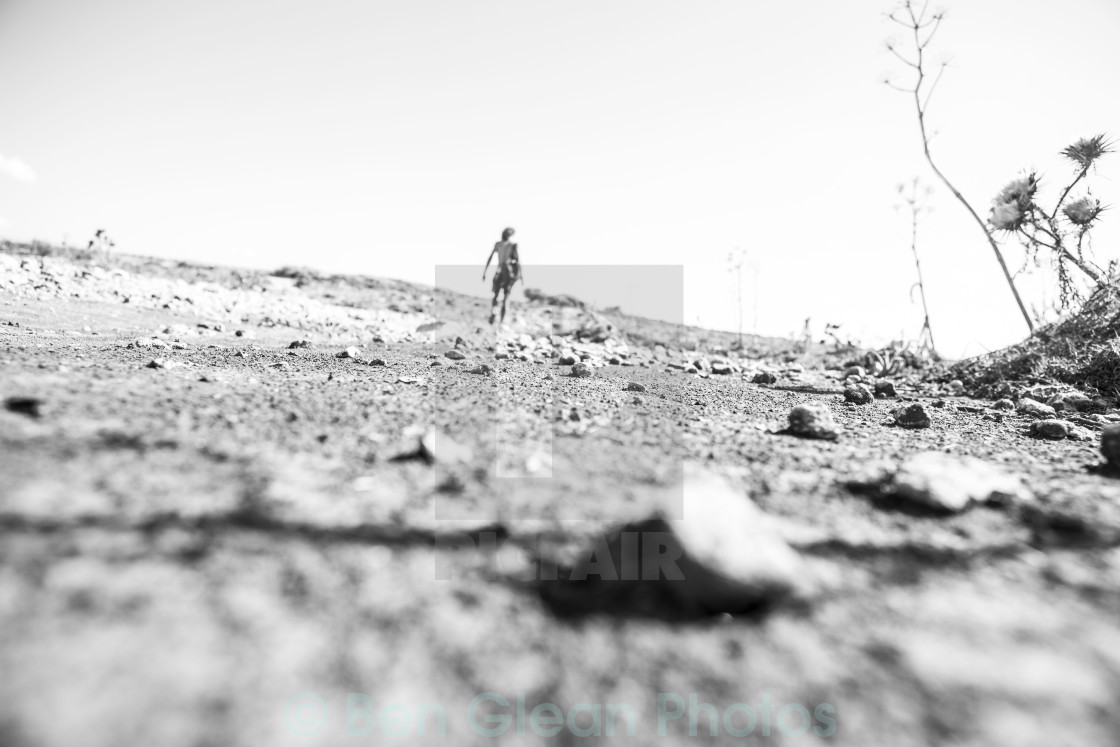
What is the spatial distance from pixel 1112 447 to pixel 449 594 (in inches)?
115

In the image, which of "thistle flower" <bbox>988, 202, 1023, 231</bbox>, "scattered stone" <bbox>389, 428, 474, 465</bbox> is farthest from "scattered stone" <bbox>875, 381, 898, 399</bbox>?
"scattered stone" <bbox>389, 428, 474, 465</bbox>

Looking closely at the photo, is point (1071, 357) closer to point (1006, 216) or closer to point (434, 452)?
point (1006, 216)

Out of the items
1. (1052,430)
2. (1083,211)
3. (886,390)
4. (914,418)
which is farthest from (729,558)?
(1083,211)

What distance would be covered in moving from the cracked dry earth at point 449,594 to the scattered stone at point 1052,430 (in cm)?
125

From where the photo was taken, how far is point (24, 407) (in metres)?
1.74

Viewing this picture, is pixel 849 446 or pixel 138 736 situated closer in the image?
pixel 138 736

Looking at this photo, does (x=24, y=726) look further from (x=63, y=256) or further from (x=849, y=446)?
(x=63, y=256)

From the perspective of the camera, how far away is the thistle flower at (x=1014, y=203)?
7.54m

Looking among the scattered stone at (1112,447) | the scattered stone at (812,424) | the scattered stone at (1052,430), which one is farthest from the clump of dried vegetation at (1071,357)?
the scattered stone at (812,424)

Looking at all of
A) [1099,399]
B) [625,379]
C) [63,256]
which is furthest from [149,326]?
[1099,399]

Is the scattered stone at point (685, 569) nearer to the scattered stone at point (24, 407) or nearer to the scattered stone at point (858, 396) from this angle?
the scattered stone at point (24, 407)

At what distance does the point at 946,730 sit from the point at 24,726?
1428 millimetres

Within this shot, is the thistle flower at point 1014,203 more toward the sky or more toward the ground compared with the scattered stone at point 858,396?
more toward the sky

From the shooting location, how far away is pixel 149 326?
277 inches
